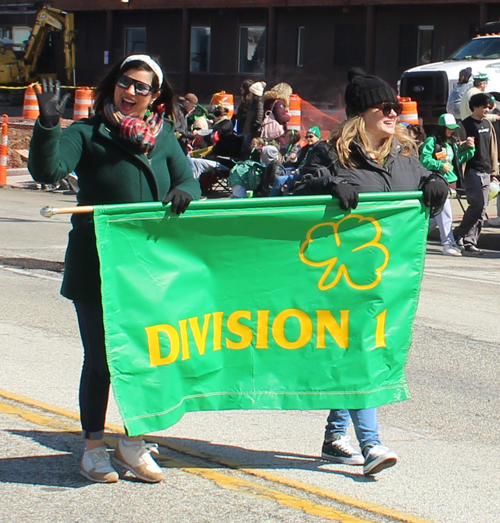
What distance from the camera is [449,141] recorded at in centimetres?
1334

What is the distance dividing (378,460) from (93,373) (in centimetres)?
130

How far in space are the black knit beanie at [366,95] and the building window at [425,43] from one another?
3013 centimetres

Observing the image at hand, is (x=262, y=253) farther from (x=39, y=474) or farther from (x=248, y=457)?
(x=39, y=474)

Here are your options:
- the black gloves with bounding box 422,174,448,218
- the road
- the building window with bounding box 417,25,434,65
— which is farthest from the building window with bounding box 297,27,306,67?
the black gloves with bounding box 422,174,448,218

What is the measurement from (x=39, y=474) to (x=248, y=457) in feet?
3.18

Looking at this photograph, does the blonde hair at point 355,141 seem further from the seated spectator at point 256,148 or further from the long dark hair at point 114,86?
the seated spectator at point 256,148

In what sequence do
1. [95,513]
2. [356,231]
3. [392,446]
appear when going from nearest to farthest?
[95,513] < [356,231] < [392,446]

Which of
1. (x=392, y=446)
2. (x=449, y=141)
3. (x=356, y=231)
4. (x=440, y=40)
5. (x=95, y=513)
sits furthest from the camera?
(x=440, y=40)

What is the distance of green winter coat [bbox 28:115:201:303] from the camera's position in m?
4.23

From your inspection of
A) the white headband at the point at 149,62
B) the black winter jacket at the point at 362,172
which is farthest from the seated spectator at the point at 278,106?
the white headband at the point at 149,62

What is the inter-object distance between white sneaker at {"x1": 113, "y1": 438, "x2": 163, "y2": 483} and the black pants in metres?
0.13

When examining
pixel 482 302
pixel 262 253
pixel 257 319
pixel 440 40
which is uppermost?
pixel 440 40

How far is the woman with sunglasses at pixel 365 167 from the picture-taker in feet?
15.1

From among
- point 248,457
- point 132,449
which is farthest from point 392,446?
point 132,449
